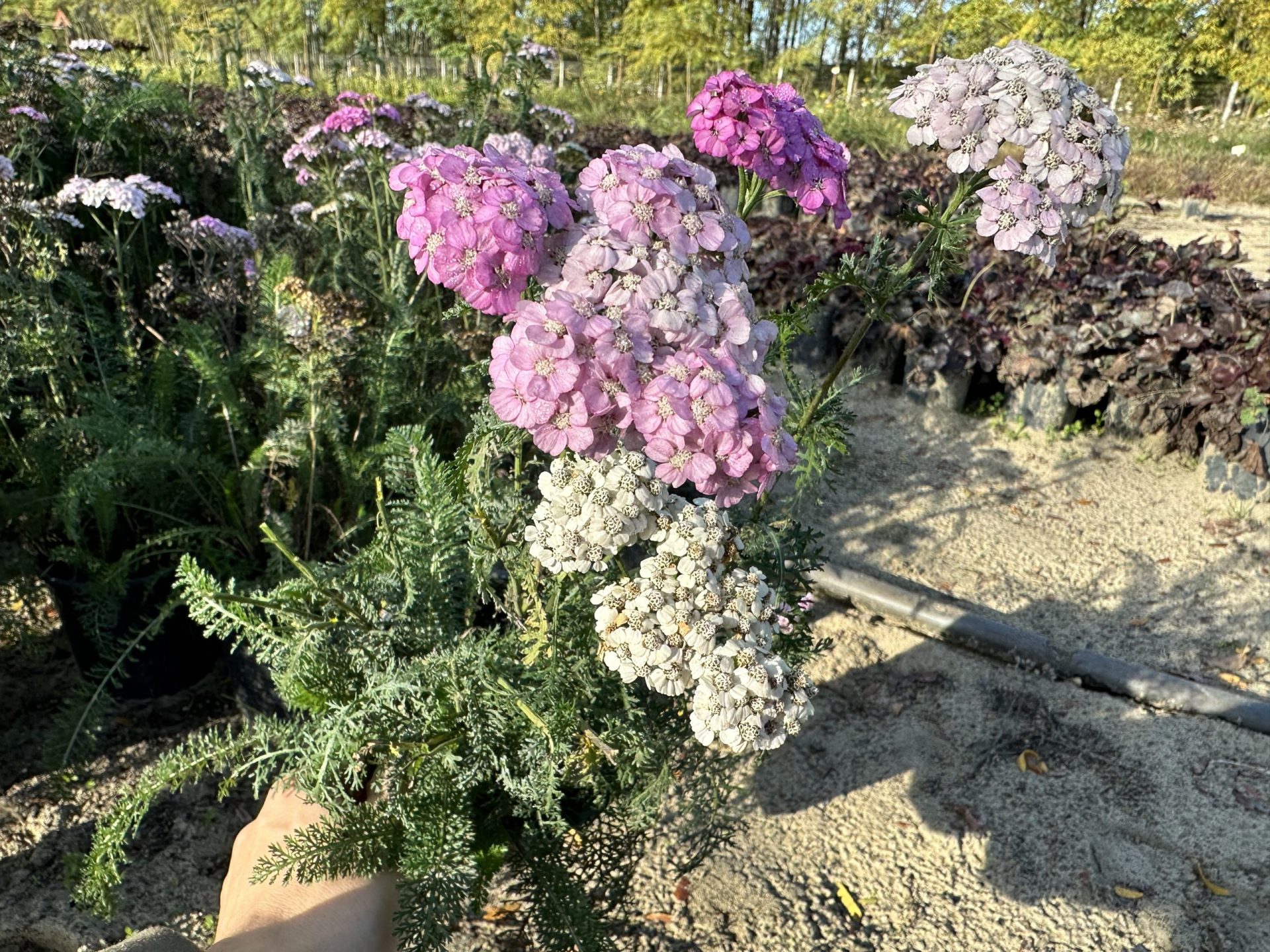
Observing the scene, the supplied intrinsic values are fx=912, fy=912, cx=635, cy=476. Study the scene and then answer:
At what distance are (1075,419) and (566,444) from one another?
4.14 meters

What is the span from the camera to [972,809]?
2.29m

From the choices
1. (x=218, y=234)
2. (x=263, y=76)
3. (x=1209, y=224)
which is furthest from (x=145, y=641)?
(x=1209, y=224)

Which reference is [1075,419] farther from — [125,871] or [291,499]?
[125,871]

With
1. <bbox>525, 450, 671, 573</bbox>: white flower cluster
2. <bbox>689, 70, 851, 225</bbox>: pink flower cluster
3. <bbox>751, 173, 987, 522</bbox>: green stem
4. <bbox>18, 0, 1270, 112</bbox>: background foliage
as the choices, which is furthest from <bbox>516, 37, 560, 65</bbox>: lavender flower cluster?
<bbox>18, 0, 1270, 112</bbox>: background foliage

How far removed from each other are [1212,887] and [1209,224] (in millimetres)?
9304

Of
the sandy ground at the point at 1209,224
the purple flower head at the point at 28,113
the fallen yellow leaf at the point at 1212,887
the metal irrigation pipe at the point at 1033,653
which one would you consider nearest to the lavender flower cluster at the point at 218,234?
the purple flower head at the point at 28,113

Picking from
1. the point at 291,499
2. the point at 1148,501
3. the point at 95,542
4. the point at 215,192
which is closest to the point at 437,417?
the point at 291,499

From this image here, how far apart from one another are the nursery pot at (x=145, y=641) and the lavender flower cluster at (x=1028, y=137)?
80.9 inches

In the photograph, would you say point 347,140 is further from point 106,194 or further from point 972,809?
point 972,809

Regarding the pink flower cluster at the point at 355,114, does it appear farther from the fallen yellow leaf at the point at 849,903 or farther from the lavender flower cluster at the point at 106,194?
the fallen yellow leaf at the point at 849,903

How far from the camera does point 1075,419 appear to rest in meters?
4.50

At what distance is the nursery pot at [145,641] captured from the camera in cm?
231

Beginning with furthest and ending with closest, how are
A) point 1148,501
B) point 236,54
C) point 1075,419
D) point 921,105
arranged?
point 1075,419 < point 1148,501 < point 236,54 < point 921,105

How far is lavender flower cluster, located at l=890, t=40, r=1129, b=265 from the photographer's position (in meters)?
1.18
